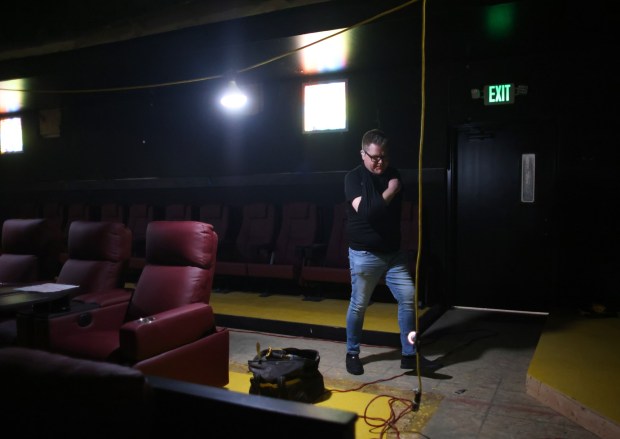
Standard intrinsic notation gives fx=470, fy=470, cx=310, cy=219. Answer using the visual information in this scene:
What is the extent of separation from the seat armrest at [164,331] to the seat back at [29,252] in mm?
2038

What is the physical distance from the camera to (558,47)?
4.86 meters

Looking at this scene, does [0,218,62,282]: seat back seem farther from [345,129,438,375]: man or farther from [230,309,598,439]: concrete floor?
[345,129,438,375]: man

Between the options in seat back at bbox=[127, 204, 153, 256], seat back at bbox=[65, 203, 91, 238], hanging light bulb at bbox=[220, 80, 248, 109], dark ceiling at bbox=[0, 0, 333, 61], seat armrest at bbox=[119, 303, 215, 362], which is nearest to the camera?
seat armrest at bbox=[119, 303, 215, 362]

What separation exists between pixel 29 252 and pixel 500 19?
4.58 meters

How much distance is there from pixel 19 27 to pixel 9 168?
4136 millimetres

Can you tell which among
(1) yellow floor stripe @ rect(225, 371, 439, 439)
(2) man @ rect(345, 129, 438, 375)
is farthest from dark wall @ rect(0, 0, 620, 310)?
(1) yellow floor stripe @ rect(225, 371, 439, 439)

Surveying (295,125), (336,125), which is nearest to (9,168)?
(295,125)

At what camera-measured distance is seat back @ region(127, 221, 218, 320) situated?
118 inches

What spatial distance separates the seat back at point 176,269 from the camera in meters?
2.99

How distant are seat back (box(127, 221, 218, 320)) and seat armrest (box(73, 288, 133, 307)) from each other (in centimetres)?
12

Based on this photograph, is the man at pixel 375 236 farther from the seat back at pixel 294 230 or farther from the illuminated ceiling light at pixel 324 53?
the seat back at pixel 294 230

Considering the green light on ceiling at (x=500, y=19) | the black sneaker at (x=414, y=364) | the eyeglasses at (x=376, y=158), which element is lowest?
the black sneaker at (x=414, y=364)

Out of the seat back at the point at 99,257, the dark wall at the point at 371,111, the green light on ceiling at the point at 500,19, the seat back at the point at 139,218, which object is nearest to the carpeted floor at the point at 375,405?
the seat back at the point at 99,257

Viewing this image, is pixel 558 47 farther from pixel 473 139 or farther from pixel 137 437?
pixel 137 437
